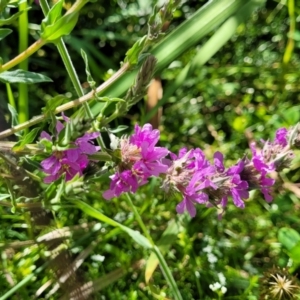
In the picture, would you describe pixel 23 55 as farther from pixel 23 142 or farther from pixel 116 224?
pixel 116 224

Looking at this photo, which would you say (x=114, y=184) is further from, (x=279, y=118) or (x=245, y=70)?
(x=245, y=70)

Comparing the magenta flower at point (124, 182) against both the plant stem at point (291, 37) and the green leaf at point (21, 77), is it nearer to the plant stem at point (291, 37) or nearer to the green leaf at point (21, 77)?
the green leaf at point (21, 77)

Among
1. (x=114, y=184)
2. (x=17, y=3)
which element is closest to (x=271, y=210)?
(x=114, y=184)

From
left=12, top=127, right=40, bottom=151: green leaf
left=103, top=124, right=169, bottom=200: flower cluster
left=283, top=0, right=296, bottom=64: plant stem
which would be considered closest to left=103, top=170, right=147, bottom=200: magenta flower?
left=103, top=124, right=169, bottom=200: flower cluster

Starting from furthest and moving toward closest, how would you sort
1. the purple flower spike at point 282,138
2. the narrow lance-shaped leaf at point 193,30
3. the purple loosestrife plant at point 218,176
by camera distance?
the narrow lance-shaped leaf at point 193,30, the purple flower spike at point 282,138, the purple loosestrife plant at point 218,176

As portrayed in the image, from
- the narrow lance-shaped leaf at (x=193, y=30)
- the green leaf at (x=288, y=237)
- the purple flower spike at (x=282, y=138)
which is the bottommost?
the green leaf at (x=288, y=237)

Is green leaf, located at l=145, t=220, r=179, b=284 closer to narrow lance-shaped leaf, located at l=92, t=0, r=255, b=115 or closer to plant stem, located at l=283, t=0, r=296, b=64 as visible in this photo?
narrow lance-shaped leaf, located at l=92, t=0, r=255, b=115

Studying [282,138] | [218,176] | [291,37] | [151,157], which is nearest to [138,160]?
[151,157]

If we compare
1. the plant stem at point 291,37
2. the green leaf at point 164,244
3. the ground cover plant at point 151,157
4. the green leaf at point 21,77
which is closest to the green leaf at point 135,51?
the ground cover plant at point 151,157

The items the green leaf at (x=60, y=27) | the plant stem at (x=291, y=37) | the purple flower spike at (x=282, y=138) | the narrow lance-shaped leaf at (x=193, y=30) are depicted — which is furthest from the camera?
the plant stem at (x=291, y=37)
